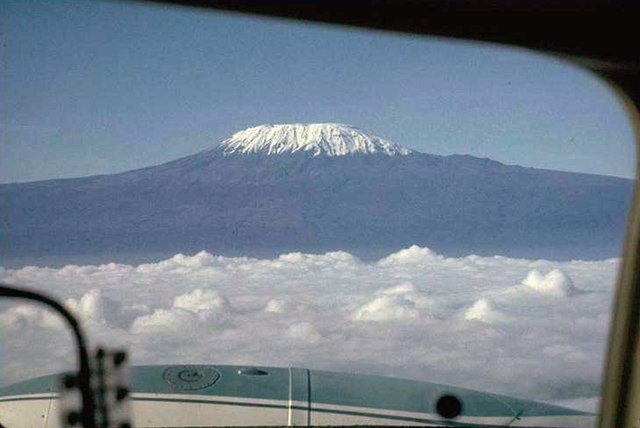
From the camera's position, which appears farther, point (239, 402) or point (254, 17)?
point (239, 402)

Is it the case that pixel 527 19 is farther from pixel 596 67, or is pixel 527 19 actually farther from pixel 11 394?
pixel 11 394

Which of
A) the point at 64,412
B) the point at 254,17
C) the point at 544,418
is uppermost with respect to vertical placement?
the point at 254,17

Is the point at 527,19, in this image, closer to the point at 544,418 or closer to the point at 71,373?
the point at 71,373

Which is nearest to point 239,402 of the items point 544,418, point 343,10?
point 544,418

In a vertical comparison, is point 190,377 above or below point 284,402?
above

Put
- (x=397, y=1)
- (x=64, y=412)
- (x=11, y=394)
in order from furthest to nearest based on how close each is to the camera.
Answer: (x=11, y=394) < (x=397, y=1) < (x=64, y=412)

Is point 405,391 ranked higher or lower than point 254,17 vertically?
lower

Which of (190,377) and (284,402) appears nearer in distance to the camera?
(284,402)

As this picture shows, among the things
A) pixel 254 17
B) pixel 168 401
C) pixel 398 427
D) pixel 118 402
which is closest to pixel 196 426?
pixel 168 401

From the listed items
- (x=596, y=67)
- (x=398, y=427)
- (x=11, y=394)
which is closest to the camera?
(x=596, y=67)
